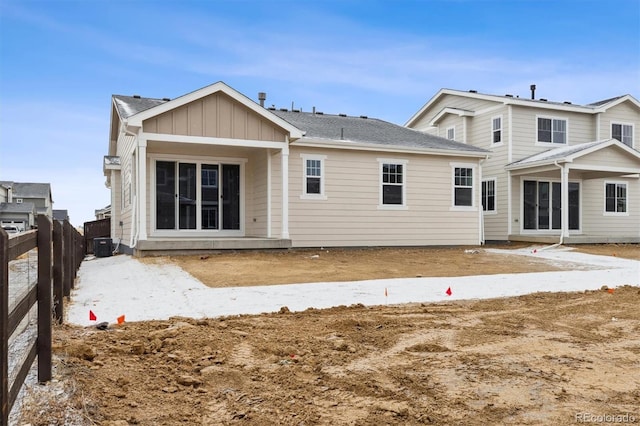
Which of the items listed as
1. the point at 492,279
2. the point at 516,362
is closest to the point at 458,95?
the point at 492,279

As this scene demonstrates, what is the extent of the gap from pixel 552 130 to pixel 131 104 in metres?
16.6

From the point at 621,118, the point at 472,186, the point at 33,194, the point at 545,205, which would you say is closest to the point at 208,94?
the point at 472,186

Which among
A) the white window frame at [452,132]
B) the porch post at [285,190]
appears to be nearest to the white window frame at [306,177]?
the porch post at [285,190]

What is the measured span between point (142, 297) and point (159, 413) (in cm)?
452

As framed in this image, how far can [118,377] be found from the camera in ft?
12.1

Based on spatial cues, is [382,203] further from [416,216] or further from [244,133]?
[244,133]

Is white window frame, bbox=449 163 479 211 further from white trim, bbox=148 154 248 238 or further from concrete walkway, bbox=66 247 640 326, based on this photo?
white trim, bbox=148 154 248 238

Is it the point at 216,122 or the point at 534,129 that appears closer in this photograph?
the point at 216,122

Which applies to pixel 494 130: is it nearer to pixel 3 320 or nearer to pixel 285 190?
pixel 285 190

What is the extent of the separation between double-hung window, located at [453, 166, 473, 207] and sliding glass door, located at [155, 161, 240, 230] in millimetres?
7606

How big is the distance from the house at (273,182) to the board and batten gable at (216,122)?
0.09 ft

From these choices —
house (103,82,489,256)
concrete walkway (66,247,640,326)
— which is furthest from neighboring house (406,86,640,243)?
concrete walkway (66,247,640,326)

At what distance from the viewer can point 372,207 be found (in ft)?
53.9

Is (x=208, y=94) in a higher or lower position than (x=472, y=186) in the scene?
higher
